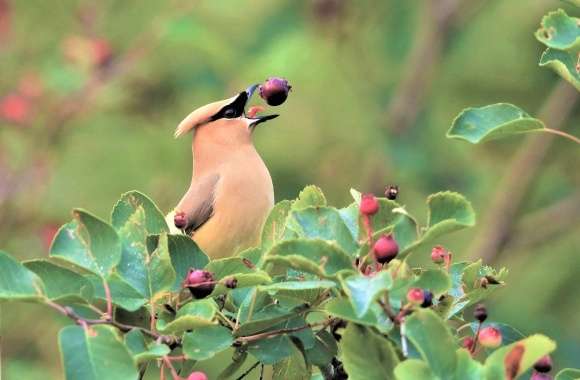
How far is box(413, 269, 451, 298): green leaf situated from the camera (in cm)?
250

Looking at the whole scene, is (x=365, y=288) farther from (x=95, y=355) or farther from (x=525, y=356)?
(x=95, y=355)

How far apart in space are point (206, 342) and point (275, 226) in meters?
0.38

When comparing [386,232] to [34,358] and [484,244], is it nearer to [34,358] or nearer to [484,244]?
[34,358]

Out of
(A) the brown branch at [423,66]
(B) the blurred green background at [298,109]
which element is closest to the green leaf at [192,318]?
(B) the blurred green background at [298,109]

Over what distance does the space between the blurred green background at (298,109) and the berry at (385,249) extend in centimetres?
539

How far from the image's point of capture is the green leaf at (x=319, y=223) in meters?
2.60

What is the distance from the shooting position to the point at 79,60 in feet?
27.3

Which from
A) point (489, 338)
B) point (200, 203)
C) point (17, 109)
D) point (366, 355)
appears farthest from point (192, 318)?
point (17, 109)

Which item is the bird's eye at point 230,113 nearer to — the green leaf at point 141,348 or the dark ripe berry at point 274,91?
the dark ripe berry at point 274,91

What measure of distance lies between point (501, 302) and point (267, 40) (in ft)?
8.21

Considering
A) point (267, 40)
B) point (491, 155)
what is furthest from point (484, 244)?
point (267, 40)

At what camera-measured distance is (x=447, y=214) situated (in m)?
2.54

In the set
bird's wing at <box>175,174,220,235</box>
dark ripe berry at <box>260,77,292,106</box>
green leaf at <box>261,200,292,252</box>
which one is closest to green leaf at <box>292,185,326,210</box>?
green leaf at <box>261,200,292,252</box>

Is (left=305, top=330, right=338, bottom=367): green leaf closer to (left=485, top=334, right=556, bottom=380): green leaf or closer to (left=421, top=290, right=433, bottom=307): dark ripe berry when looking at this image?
(left=421, top=290, right=433, bottom=307): dark ripe berry
